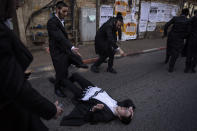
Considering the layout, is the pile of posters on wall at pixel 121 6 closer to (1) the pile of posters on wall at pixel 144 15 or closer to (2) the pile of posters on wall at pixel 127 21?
(2) the pile of posters on wall at pixel 127 21

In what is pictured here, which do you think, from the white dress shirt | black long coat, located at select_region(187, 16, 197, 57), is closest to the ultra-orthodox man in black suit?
the white dress shirt

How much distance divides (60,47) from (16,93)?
2413 mm

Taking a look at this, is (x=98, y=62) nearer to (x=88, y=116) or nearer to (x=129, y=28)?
(x=88, y=116)

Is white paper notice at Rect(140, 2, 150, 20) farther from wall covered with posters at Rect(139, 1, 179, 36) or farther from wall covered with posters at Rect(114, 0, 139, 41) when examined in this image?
wall covered with posters at Rect(114, 0, 139, 41)

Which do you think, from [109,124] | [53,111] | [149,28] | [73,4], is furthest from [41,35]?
[149,28]

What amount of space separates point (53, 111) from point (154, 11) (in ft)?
40.5

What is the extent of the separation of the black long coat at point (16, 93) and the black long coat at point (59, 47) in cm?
203

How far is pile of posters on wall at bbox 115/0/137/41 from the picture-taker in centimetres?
997

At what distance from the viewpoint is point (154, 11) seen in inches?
470

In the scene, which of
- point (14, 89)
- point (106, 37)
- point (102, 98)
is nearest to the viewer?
point (14, 89)

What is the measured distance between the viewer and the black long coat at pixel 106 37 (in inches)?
181

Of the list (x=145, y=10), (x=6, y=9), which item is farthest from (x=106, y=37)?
(x=145, y=10)

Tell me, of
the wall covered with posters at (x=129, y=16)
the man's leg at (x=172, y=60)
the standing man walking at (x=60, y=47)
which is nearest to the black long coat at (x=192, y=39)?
the man's leg at (x=172, y=60)

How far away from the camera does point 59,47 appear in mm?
3375
